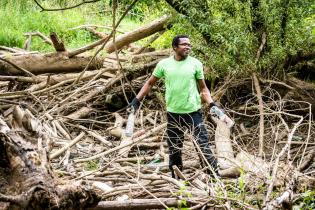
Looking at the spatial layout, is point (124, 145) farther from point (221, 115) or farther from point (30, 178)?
point (30, 178)

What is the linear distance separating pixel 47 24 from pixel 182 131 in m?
10.3

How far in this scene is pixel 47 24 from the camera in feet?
47.4

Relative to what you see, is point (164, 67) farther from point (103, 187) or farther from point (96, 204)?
point (96, 204)

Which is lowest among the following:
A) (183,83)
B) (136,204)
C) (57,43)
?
(136,204)

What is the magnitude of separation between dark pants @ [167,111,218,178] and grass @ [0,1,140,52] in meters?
7.41

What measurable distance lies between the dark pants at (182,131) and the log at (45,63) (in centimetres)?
374

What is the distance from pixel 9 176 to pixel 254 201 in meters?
1.81

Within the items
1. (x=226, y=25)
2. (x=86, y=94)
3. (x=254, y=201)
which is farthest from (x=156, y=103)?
(x=254, y=201)

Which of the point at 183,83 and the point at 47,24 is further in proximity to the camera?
the point at 47,24

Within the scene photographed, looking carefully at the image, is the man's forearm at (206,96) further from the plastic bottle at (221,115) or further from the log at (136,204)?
the log at (136,204)

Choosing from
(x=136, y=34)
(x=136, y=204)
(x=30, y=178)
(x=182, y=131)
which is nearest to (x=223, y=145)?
(x=182, y=131)

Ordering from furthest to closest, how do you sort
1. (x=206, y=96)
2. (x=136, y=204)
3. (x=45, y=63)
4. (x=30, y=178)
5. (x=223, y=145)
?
(x=45, y=63) → (x=223, y=145) → (x=206, y=96) → (x=136, y=204) → (x=30, y=178)

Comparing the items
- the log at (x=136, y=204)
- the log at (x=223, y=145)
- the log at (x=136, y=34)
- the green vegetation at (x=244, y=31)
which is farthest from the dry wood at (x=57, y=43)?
the log at (x=136, y=204)

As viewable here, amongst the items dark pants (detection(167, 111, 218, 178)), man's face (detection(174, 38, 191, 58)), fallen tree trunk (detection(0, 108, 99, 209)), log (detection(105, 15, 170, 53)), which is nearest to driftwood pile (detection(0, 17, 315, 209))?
fallen tree trunk (detection(0, 108, 99, 209))
